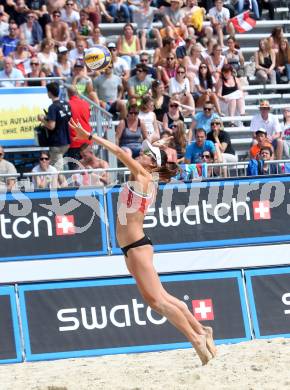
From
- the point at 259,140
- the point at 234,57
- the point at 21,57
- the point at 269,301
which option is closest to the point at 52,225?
the point at 269,301

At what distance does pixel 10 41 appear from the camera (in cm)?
1608

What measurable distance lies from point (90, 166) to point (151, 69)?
3.71 metres

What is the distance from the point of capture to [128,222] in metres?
8.92

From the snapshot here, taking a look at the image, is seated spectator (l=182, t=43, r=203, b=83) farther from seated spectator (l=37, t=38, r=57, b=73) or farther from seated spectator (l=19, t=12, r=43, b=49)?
seated spectator (l=19, t=12, r=43, b=49)

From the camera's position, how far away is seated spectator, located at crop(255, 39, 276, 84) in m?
17.6

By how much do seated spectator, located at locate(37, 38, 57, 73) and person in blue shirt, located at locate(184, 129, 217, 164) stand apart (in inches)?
131

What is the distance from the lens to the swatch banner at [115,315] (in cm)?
1040

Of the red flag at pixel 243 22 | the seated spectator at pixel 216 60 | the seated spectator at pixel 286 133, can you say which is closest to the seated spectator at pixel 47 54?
the seated spectator at pixel 216 60

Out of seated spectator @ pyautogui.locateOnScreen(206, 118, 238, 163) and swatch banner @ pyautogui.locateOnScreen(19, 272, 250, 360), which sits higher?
seated spectator @ pyautogui.locateOnScreen(206, 118, 238, 163)

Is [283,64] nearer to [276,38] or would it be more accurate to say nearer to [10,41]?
[276,38]

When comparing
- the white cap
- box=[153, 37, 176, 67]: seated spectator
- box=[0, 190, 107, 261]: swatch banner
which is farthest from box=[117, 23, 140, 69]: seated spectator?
the white cap

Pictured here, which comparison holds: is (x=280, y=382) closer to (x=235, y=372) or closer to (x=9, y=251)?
(x=235, y=372)

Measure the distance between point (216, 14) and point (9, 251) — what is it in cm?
930

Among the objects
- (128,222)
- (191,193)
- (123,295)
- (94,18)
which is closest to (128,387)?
(128,222)
